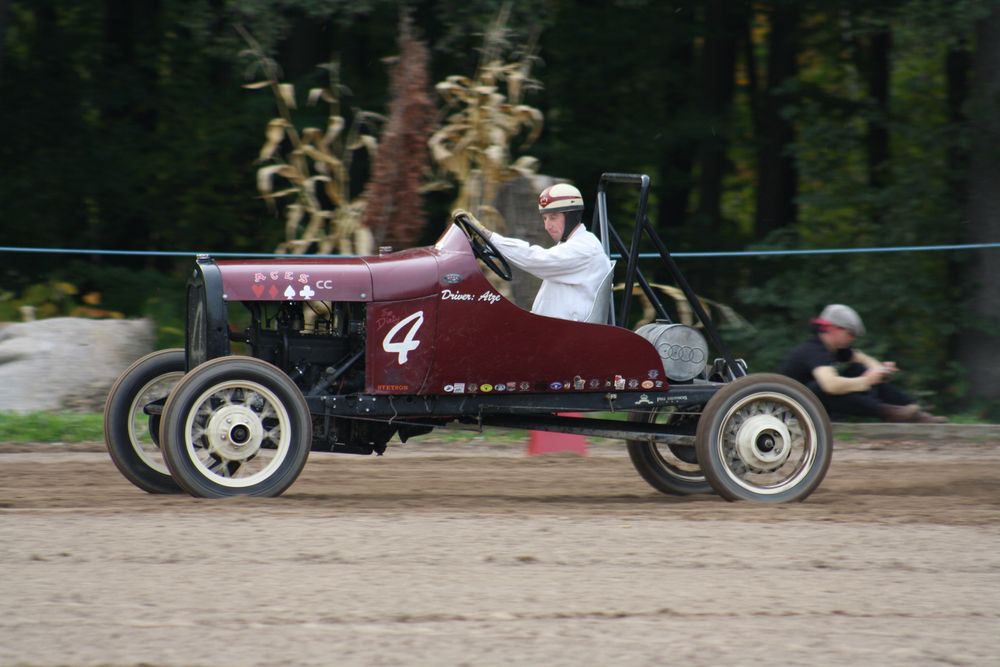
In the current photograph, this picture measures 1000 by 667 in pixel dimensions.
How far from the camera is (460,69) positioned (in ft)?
58.2

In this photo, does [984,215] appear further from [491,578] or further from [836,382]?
[491,578]

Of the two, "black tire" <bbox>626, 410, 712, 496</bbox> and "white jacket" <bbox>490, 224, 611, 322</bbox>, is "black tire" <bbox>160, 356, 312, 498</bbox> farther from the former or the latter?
"black tire" <bbox>626, 410, 712, 496</bbox>

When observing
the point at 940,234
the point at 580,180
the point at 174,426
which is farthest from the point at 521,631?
the point at 580,180

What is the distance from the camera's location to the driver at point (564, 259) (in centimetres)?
761

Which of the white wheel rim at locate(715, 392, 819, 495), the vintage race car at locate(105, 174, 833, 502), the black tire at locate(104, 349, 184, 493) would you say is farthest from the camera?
the black tire at locate(104, 349, 184, 493)

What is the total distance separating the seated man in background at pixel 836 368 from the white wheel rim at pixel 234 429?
459 cm

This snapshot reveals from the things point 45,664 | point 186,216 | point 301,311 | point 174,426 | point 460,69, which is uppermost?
point 460,69

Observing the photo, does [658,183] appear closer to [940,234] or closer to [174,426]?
[940,234]

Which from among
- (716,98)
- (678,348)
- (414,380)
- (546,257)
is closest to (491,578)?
(414,380)

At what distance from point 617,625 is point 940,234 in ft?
34.0

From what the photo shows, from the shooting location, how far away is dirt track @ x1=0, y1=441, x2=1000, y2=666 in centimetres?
472

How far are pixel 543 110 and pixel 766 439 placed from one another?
11.8 metres

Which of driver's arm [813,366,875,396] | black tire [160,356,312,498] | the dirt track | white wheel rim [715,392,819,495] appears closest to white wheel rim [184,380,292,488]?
black tire [160,356,312,498]

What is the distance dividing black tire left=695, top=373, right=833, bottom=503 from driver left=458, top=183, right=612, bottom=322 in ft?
2.92
